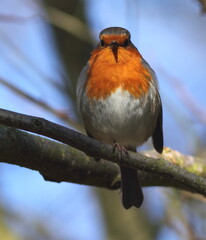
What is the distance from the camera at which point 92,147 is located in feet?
8.60

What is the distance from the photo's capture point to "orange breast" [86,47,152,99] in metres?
3.71

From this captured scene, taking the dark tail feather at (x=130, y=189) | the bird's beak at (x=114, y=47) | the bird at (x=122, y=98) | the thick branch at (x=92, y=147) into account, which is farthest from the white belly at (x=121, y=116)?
the thick branch at (x=92, y=147)

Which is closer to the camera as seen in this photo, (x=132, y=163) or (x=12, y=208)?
(x=132, y=163)

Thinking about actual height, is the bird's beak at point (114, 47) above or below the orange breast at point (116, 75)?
above

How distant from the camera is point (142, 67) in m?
3.95

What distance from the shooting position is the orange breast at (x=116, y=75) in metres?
3.71

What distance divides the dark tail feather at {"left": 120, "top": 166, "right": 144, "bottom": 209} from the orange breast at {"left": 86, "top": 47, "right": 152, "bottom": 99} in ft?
2.15

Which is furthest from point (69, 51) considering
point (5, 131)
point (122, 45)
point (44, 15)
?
point (5, 131)

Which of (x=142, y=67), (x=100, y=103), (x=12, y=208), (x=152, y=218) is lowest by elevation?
(x=12, y=208)

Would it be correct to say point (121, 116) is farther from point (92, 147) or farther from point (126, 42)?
point (92, 147)

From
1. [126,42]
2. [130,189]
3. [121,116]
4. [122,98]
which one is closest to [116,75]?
[122,98]

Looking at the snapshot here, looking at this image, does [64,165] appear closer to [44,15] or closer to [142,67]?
[142,67]

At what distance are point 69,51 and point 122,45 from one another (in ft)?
4.27

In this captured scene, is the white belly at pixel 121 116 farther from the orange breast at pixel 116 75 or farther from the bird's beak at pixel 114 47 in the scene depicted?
the bird's beak at pixel 114 47
